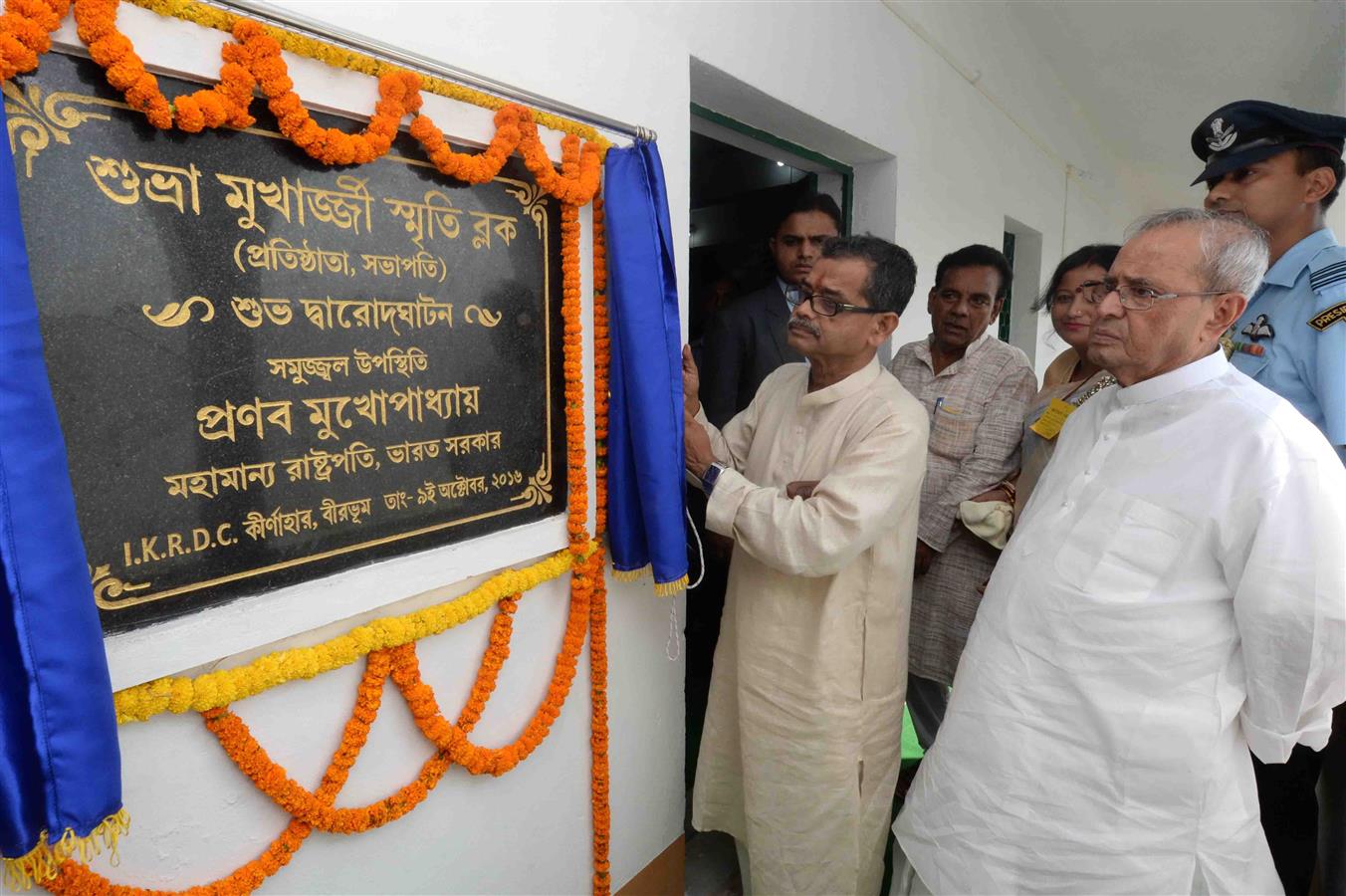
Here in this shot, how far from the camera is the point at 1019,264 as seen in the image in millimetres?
5434

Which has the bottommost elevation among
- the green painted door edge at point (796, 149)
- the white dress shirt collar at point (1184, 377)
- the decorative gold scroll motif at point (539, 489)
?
the decorative gold scroll motif at point (539, 489)

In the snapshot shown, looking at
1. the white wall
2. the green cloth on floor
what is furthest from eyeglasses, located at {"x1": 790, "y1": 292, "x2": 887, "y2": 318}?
the green cloth on floor

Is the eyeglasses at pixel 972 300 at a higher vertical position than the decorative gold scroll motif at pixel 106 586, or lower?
higher

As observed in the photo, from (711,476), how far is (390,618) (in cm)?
75

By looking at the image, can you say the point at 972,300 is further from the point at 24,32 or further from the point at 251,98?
the point at 24,32

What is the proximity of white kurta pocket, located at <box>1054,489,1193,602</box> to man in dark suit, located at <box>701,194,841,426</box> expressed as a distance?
1.17 meters

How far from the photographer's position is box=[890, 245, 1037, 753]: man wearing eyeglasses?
2076mm

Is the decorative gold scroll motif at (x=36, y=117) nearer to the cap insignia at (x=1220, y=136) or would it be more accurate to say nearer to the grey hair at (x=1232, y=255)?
the grey hair at (x=1232, y=255)

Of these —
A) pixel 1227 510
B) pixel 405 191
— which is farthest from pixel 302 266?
pixel 1227 510

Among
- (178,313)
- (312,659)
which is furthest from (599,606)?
(178,313)

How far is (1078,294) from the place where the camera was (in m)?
2.05

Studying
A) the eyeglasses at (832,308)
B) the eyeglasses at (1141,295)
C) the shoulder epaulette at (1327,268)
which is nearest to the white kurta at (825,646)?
the eyeglasses at (832,308)

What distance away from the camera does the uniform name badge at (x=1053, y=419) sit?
6.21 feet

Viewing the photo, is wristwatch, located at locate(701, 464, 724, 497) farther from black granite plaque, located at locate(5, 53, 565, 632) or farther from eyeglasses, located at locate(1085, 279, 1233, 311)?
eyeglasses, located at locate(1085, 279, 1233, 311)
